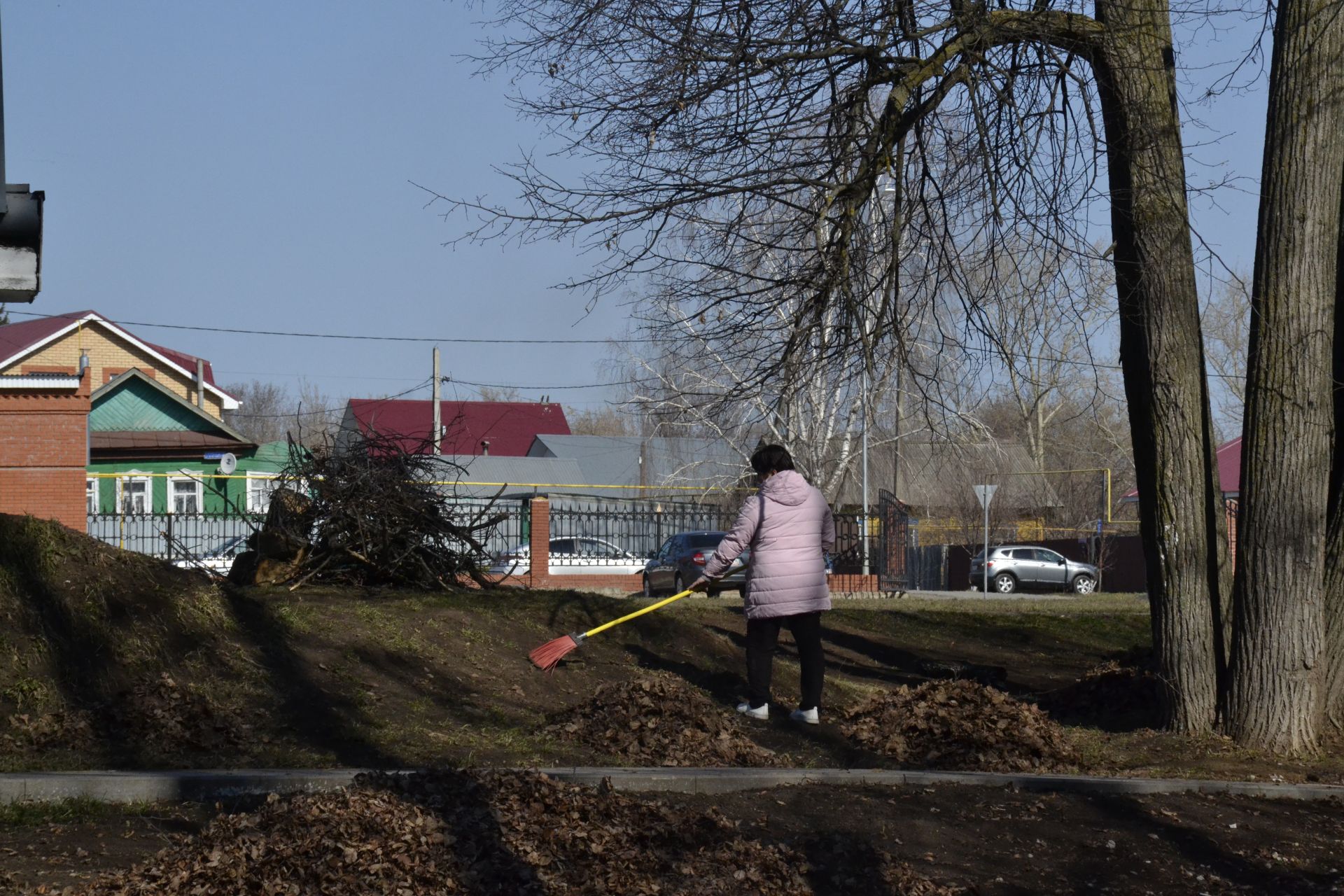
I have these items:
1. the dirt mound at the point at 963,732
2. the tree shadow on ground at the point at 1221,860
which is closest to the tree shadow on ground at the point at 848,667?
the dirt mound at the point at 963,732

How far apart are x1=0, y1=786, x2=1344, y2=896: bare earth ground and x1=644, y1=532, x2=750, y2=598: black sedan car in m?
17.9

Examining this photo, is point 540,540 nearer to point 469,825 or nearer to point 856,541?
point 856,541

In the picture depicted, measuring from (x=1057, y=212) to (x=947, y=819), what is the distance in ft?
13.0

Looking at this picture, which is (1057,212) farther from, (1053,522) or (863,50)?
(1053,522)

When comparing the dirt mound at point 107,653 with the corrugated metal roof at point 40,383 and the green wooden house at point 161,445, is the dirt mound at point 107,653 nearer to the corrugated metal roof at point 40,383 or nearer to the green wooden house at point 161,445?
the corrugated metal roof at point 40,383

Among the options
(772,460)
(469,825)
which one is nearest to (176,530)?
(772,460)

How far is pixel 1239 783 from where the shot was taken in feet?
19.7

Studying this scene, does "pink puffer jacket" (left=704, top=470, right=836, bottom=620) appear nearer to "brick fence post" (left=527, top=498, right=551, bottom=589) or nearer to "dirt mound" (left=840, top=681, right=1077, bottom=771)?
"dirt mound" (left=840, top=681, right=1077, bottom=771)

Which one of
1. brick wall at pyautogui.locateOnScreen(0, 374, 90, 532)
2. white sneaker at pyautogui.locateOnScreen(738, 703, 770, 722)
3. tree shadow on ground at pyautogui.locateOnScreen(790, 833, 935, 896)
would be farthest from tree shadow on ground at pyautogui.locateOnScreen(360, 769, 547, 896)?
brick wall at pyautogui.locateOnScreen(0, 374, 90, 532)

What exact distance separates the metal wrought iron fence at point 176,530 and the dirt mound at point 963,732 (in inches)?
555

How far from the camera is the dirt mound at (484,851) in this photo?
3744 millimetres

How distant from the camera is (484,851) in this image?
402cm

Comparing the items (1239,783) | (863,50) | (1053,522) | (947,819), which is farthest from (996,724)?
(1053,522)

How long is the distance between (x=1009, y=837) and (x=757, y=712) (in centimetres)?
300
